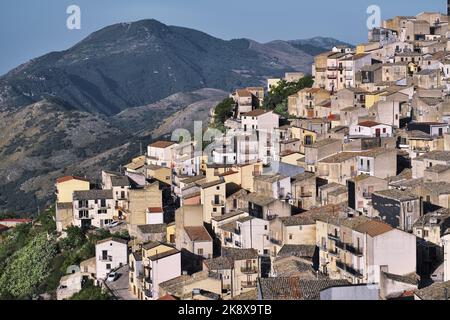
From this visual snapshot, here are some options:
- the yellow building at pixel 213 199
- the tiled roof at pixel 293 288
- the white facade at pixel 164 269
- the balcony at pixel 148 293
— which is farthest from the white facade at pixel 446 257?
the yellow building at pixel 213 199

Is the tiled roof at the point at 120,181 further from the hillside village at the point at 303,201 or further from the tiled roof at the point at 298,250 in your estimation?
the tiled roof at the point at 298,250

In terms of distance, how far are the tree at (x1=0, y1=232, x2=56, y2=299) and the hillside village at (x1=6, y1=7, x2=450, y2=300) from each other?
3.32ft

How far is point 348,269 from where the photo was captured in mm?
20391

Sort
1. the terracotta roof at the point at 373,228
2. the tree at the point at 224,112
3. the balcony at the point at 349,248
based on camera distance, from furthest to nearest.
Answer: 1. the tree at the point at 224,112
2. the balcony at the point at 349,248
3. the terracotta roof at the point at 373,228

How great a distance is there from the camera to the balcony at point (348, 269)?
19.9 metres

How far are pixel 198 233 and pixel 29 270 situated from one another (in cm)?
757

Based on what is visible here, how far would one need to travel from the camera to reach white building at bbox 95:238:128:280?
25.7 m

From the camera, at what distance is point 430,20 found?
4216cm

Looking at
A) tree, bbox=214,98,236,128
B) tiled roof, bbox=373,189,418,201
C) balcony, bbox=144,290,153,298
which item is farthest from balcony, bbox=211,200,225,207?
tree, bbox=214,98,236,128

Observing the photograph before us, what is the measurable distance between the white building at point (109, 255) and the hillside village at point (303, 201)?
33 millimetres

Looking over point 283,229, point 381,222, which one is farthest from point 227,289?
point 381,222

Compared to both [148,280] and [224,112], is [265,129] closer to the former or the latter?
[224,112]

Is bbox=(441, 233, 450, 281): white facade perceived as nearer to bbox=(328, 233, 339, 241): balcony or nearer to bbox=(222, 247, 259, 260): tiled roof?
bbox=(328, 233, 339, 241): balcony

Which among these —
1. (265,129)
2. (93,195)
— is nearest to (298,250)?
(93,195)
